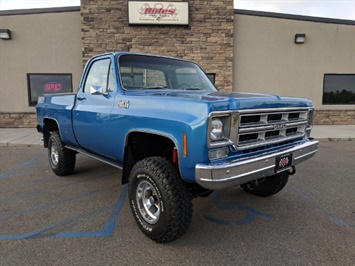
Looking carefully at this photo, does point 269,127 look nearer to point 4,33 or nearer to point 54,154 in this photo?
point 54,154

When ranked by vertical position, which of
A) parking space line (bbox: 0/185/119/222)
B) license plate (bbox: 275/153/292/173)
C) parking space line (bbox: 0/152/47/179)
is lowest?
parking space line (bbox: 0/152/47/179)

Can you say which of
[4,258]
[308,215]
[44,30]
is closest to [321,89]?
[308,215]

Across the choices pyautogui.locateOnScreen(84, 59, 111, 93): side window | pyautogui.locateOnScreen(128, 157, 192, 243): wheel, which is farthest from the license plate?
pyautogui.locateOnScreen(84, 59, 111, 93): side window

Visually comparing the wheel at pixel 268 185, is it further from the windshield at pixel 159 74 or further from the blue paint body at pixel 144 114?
the windshield at pixel 159 74

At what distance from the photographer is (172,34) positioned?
10.8 m

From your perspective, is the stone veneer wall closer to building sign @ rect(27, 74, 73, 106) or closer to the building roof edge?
the building roof edge

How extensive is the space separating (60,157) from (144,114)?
2.78 metres

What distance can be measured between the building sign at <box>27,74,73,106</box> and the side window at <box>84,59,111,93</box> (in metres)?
7.76

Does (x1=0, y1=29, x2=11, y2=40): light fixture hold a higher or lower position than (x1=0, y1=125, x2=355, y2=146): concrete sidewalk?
higher

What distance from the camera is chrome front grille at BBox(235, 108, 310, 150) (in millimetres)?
2604

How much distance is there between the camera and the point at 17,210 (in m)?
3.62

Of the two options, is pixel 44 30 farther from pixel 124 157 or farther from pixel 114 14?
pixel 124 157

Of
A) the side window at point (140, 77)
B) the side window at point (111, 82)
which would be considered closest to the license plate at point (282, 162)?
the side window at point (140, 77)

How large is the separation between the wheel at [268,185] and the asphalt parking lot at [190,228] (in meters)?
0.12
